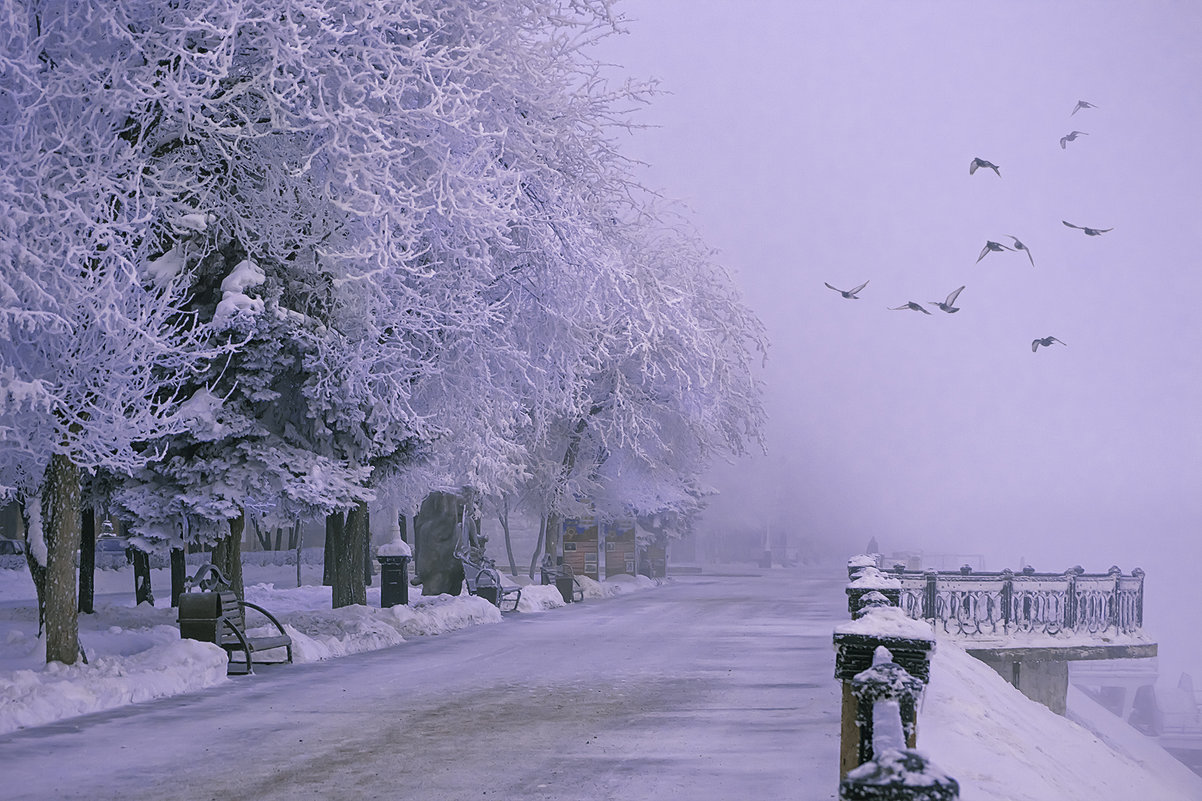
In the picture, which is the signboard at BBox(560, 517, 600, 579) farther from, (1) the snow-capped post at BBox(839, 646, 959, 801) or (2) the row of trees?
(1) the snow-capped post at BBox(839, 646, 959, 801)

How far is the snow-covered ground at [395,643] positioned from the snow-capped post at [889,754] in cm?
311

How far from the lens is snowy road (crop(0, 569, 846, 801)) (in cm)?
861

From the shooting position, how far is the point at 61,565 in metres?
13.2

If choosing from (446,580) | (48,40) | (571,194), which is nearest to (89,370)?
(48,40)

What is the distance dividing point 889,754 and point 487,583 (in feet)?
87.2

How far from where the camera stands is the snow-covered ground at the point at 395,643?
9758mm

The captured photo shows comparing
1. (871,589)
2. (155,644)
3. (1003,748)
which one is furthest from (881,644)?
(155,644)

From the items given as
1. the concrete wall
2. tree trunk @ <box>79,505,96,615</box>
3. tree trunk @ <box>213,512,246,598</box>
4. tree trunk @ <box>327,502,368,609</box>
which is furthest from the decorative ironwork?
tree trunk @ <box>79,505,96,615</box>

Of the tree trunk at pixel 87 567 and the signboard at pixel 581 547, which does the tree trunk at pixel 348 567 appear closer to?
the tree trunk at pixel 87 567

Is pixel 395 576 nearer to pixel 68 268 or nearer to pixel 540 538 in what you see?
pixel 68 268

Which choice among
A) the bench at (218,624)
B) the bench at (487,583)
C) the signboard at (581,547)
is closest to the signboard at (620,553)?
the signboard at (581,547)

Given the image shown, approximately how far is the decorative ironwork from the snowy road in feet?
31.2

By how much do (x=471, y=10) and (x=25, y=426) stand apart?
7.13 meters

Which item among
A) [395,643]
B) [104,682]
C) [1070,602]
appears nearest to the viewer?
[104,682]
